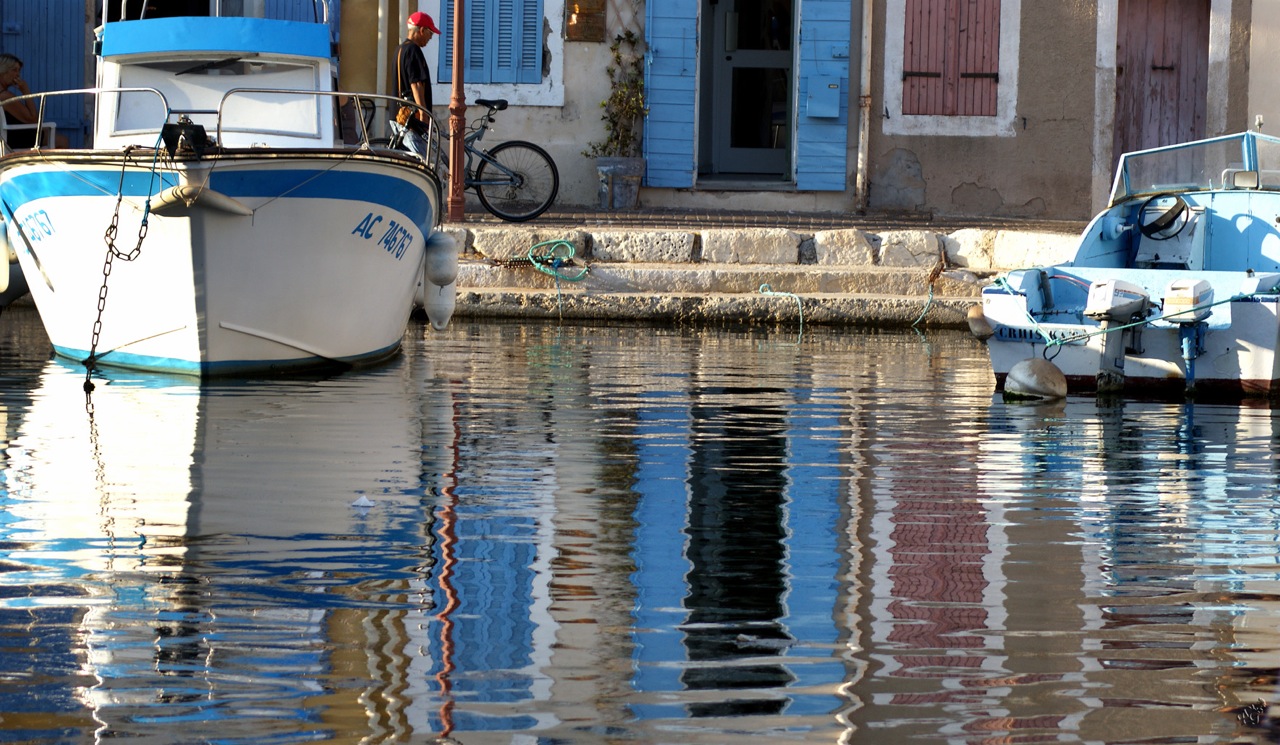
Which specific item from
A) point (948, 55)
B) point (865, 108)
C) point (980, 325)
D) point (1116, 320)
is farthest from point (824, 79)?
point (1116, 320)

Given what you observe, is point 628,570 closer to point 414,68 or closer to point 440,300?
point 440,300

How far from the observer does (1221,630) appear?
4352 millimetres

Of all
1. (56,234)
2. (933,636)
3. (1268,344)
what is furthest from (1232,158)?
(933,636)

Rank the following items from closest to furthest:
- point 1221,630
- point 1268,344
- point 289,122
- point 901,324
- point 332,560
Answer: point 1221,630, point 332,560, point 1268,344, point 289,122, point 901,324

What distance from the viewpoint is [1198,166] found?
11.8 meters

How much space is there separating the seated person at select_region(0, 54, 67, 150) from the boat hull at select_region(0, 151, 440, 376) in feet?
12.9

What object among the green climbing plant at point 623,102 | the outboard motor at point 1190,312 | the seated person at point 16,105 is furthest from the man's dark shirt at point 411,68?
the outboard motor at point 1190,312

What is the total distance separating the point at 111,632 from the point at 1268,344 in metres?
7.35

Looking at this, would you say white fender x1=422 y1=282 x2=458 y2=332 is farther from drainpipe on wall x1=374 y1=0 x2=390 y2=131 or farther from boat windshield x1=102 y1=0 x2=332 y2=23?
drainpipe on wall x1=374 y1=0 x2=390 y2=131

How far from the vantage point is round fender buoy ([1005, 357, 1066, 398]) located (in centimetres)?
→ 947

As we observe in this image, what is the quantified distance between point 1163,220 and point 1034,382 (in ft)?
9.39

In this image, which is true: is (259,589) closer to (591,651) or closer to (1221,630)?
(591,651)

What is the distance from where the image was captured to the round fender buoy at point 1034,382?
9.47 meters

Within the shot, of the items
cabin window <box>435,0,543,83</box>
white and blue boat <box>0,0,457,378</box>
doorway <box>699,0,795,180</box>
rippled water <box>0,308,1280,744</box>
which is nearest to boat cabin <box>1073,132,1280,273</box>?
rippled water <box>0,308,1280,744</box>
